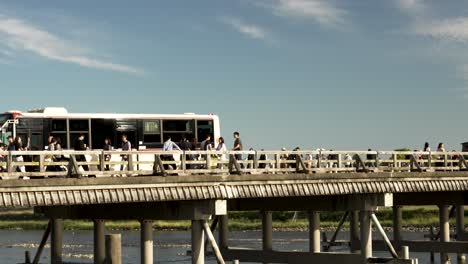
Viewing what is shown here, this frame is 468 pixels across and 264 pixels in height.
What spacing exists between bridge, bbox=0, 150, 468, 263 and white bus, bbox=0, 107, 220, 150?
3.77 meters

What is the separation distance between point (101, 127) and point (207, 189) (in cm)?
1419

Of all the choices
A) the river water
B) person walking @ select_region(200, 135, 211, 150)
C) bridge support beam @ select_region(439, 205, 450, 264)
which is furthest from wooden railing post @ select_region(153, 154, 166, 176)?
the river water

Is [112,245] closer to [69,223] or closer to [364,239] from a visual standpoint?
[364,239]

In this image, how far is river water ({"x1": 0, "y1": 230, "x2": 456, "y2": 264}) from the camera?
6975 cm

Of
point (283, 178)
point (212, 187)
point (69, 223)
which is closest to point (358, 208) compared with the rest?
point (283, 178)

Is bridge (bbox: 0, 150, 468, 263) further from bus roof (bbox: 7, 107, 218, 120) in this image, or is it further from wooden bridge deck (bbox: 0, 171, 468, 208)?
bus roof (bbox: 7, 107, 218, 120)

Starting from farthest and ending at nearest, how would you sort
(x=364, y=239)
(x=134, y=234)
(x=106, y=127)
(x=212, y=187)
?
(x=134, y=234) → (x=106, y=127) → (x=364, y=239) → (x=212, y=187)

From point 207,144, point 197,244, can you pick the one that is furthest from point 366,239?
point 197,244

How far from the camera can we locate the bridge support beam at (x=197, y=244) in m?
30.8

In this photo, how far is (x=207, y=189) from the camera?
31.2m

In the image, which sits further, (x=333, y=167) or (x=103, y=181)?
(x=333, y=167)

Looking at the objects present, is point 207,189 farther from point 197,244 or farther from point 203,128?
point 203,128

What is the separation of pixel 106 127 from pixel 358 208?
12827mm

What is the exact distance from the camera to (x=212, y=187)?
3138cm
